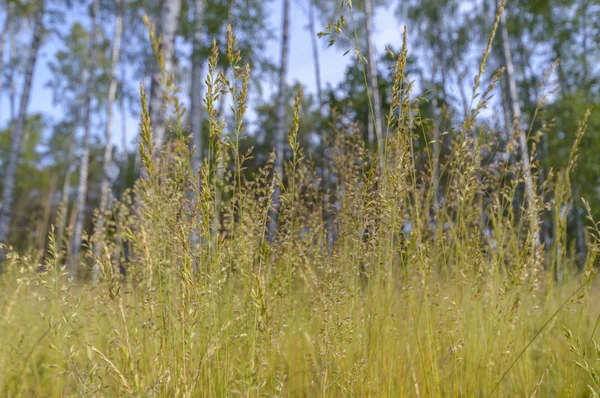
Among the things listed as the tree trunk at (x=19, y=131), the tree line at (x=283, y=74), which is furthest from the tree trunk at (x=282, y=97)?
the tree trunk at (x=19, y=131)

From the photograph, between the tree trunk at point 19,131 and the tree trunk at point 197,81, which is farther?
the tree trunk at point 19,131

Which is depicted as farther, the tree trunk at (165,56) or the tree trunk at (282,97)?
the tree trunk at (282,97)

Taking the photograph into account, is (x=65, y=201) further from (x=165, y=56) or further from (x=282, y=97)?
(x=282, y=97)

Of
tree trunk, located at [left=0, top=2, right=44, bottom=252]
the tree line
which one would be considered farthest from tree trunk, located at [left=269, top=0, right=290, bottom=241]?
tree trunk, located at [left=0, top=2, right=44, bottom=252]

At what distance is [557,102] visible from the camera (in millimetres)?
12016

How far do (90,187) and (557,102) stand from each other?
23555 mm

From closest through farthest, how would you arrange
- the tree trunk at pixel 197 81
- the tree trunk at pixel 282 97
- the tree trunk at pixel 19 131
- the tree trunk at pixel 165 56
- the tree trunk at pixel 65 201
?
the tree trunk at pixel 65 201 → the tree trunk at pixel 165 56 → the tree trunk at pixel 197 81 → the tree trunk at pixel 19 131 → the tree trunk at pixel 282 97

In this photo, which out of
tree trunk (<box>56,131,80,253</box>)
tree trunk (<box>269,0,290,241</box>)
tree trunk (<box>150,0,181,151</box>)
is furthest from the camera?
tree trunk (<box>269,0,290,241</box>)

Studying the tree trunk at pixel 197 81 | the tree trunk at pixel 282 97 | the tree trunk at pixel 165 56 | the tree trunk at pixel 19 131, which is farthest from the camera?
the tree trunk at pixel 282 97

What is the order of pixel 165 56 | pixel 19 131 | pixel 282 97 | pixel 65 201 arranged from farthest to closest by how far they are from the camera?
pixel 282 97 < pixel 19 131 < pixel 165 56 < pixel 65 201

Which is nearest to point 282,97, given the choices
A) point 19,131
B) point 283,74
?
point 283,74

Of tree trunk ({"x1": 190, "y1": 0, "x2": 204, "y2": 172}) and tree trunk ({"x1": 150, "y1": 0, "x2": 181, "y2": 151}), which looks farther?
tree trunk ({"x1": 190, "y1": 0, "x2": 204, "y2": 172})

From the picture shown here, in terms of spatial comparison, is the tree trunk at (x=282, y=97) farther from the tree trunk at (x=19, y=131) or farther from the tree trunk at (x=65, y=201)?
the tree trunk at (x=19, y=131)

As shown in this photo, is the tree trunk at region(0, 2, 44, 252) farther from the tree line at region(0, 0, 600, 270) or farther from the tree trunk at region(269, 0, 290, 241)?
the tree trunk at region(269, 0, 290, 241)
